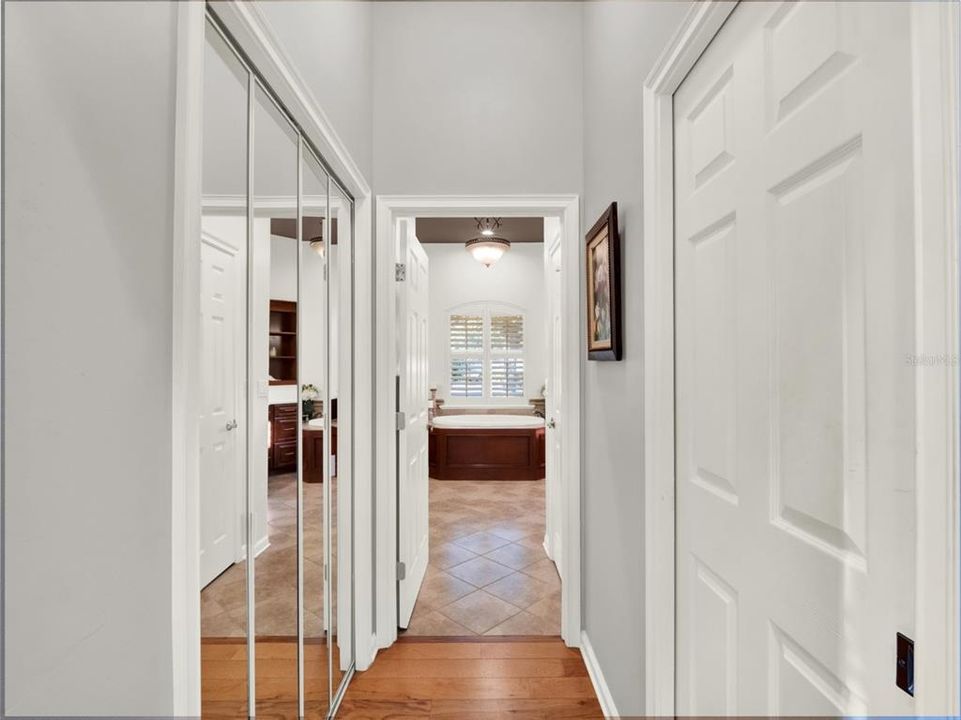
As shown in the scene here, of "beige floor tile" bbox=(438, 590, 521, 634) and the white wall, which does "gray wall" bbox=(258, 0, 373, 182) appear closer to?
"beige floor tile" bbox=(438, 590, 521, 634)

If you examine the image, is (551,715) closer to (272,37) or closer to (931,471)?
(931,471)

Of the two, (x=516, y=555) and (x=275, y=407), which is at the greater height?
(x=275, y=407)

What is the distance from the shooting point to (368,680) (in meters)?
1.89

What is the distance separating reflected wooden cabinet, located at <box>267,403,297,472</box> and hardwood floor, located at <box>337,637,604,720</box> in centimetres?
110

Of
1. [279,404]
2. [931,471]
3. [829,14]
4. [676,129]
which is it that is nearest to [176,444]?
[279,404]

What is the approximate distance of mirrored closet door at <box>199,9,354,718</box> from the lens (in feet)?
3.21

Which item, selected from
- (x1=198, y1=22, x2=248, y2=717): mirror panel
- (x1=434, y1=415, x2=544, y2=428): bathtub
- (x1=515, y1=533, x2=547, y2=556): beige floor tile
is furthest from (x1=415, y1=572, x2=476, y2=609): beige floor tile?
(x1=434, y1=415, x2=544, y2=428): bathtub

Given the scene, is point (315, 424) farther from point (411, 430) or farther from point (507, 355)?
point (507, 355)

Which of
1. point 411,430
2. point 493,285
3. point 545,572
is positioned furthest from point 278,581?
point 493,285

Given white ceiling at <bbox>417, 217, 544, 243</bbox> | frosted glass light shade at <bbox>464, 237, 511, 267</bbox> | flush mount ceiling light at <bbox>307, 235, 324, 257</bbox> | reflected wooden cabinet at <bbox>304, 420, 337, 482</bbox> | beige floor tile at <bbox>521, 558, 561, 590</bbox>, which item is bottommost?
beige floor tile at <bbox>521, 558, 561, 590</bbox>

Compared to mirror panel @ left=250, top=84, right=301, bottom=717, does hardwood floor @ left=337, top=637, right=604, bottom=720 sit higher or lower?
lower

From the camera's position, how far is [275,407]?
125 centimetres

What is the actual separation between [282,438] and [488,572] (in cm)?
201

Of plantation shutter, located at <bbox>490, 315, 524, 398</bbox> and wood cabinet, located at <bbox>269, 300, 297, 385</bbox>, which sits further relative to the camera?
plantation shutter, located at <bbox>490, 315, 524, 398</bbox>
